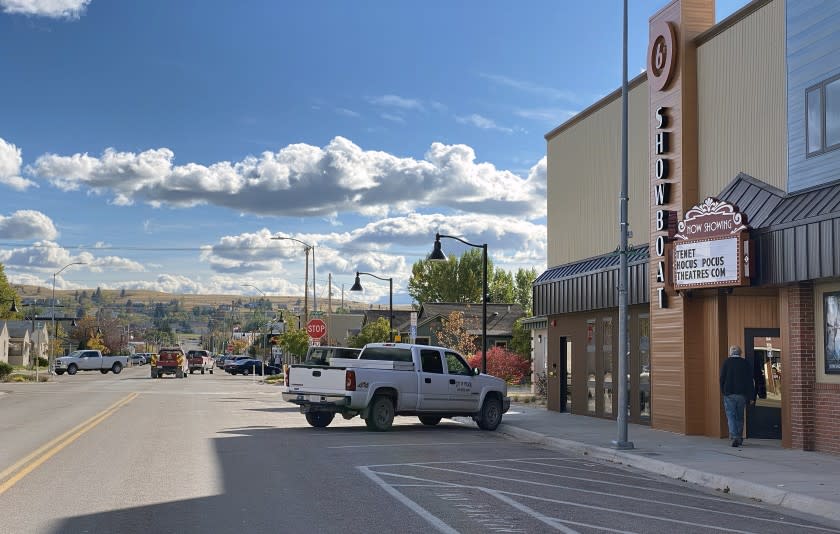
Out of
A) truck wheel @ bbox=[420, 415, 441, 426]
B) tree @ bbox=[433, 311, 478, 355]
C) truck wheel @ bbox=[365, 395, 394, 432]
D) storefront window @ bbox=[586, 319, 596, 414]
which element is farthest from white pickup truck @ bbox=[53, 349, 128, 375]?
truck wheel @ bbox=[365, 395, 394, 432]

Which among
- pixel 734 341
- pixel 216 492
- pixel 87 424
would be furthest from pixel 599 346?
pixel 216 492

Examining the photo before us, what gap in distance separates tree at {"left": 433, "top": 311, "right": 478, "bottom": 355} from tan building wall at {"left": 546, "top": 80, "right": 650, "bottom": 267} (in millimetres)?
29336

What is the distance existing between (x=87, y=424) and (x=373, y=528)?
48.3 feet

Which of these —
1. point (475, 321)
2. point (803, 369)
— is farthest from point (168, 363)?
point (803, 369)

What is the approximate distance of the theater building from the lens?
656 inches

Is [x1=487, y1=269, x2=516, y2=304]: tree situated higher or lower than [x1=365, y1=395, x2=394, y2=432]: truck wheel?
higher

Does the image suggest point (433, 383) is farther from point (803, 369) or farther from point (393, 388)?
point (803, 369)

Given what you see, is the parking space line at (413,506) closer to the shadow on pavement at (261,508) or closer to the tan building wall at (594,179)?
the shadow on pavement at (261,508)

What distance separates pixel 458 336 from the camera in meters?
61.2

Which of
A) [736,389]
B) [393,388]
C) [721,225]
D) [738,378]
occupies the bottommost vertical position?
[393,388]

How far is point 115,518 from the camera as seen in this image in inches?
381

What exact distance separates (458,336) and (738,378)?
43826mm

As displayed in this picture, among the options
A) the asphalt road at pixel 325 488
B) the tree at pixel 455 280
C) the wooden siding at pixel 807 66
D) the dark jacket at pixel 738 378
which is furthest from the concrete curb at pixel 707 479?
the tree at pixel 455 280

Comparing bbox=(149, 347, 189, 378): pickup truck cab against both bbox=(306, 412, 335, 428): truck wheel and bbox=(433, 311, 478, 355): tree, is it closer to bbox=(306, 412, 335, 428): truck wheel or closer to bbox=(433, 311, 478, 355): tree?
bbox=(433, 311, 478, 355): tree
